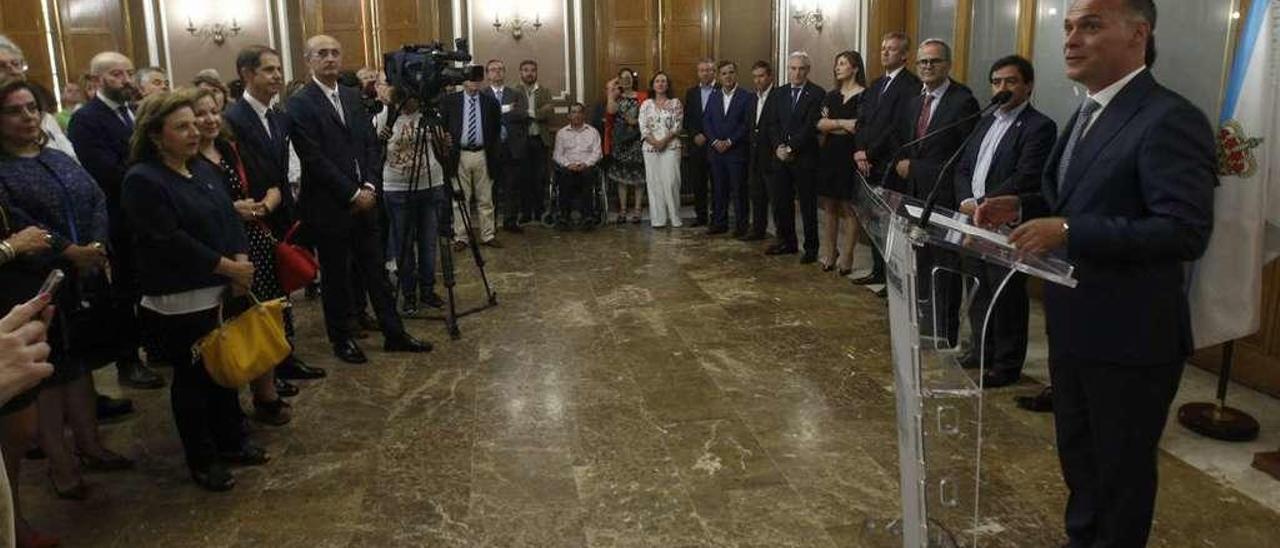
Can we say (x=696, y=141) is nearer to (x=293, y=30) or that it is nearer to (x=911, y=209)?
(x=293, y=30)

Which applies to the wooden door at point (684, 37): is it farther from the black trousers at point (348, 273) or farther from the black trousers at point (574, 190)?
the black trousers at point (348, 273)

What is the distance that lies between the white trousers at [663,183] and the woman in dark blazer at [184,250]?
517 cm

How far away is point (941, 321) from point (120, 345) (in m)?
2.81

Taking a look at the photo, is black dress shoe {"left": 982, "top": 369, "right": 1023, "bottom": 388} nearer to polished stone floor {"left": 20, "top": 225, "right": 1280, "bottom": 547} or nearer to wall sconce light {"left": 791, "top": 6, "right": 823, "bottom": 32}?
polished stone floor {"left": 20, "top": 225, "right": 1280, "bottom": 547}


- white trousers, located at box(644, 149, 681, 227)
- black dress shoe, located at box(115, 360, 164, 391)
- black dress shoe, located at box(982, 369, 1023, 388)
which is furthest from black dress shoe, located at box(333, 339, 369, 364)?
white trousers, located at box(644, 149, 681, 227)

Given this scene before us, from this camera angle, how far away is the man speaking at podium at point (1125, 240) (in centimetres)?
179

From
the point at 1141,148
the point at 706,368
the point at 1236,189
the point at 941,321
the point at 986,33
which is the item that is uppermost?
the point at 986,33

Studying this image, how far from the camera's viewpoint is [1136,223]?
1.79 meters

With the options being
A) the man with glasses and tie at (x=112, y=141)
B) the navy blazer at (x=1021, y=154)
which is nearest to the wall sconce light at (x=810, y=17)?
the navy blazer at (x=1021, y=154)

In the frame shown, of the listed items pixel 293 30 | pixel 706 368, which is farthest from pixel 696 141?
pixel 293 30

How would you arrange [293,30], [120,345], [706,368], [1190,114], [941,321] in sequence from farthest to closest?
[293,30]
[706,368]
[120,345]
[941,321]
[1190,114]

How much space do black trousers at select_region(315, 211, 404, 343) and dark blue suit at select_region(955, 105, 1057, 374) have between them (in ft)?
8.75

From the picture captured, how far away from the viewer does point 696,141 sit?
7.69 meters

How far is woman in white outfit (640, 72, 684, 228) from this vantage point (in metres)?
7.80
